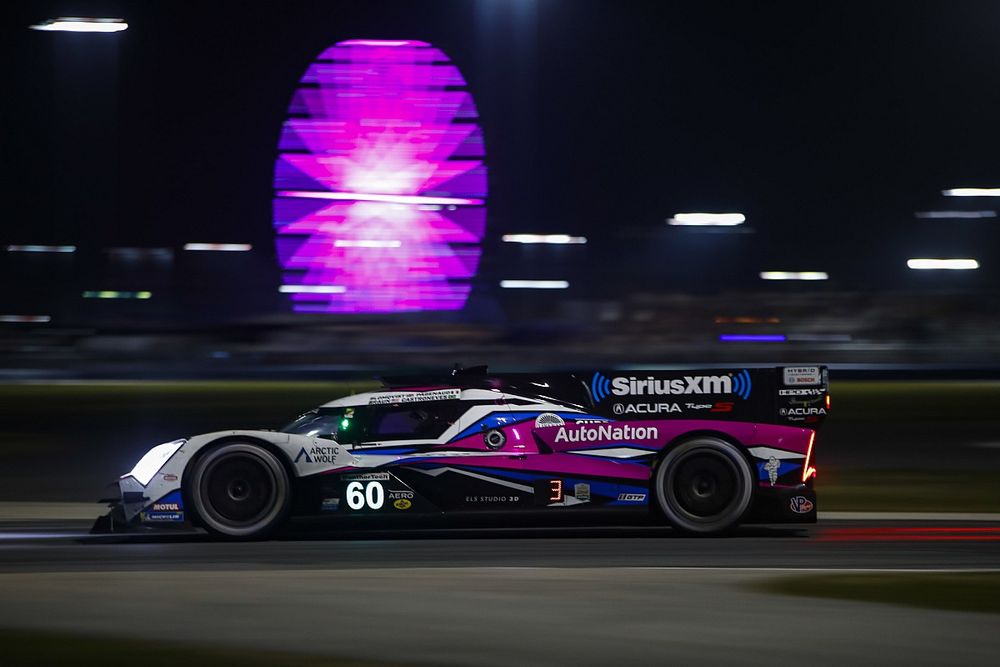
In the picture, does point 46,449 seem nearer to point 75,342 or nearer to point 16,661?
point 16,661

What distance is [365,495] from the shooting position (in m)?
9.67

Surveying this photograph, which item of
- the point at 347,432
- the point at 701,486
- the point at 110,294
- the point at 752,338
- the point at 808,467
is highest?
the point at 110,294

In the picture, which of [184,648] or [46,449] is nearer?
[184,648]

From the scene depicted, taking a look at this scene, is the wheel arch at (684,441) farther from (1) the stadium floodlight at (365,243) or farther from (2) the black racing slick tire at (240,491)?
(1) the stadium floodlight at (365,243)

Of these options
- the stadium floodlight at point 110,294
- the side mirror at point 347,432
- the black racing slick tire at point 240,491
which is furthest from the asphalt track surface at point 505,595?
the stadium floodlight at point 110,294

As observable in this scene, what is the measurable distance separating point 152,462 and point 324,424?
1290 millimetres

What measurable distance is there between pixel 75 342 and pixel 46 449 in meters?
46.5

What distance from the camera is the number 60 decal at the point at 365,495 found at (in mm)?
9664

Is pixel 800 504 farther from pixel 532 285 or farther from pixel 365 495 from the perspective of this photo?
pixel 532 285

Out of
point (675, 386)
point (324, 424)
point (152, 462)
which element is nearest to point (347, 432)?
point (324, 424)

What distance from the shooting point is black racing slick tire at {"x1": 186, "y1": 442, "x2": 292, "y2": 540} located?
960cm

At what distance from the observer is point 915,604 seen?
7031 mm

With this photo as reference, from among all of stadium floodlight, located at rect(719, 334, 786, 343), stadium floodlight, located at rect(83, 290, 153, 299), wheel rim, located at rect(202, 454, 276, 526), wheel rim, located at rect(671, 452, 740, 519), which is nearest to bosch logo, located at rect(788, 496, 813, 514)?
wheel rim, located at rect(671, 452, 740, 519)

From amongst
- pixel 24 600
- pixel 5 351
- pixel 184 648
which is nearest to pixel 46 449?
pixel 24 600
